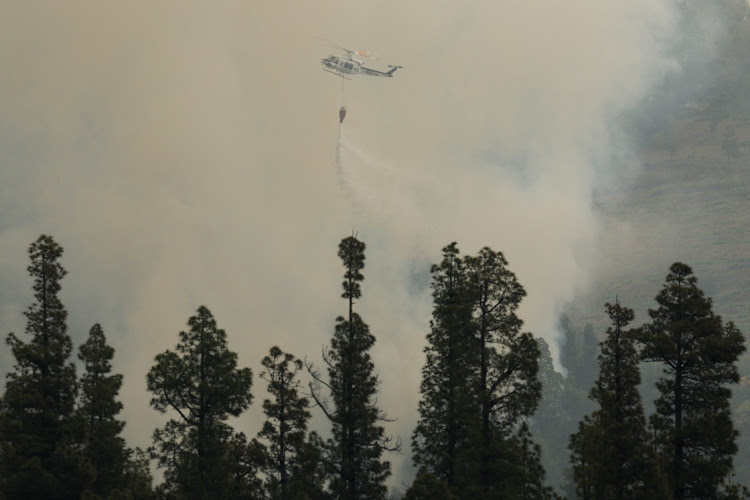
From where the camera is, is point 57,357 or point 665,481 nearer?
point 665,481

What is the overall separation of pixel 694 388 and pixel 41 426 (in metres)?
43.1

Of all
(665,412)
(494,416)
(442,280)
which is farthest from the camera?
(442,280)

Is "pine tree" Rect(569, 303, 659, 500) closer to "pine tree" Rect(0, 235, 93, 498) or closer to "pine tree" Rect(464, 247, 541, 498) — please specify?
"pine tree" Rect(464, 247, 541, 498)

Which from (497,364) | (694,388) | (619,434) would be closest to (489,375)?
(497,364)

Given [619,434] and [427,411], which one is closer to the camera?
[619,434]

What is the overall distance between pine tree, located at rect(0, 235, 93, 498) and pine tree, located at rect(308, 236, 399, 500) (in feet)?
57.8

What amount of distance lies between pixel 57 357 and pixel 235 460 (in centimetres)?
1487

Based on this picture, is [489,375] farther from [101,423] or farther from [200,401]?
[101,423]

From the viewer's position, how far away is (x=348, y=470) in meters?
81.0

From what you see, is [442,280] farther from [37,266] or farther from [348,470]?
[37,266]

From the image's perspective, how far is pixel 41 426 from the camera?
74.8 metres

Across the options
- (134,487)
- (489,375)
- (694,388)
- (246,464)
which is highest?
(489,375)

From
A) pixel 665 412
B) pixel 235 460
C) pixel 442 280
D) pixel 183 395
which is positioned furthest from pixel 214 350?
pixel 665 412

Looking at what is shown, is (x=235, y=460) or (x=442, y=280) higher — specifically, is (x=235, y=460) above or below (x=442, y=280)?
below
